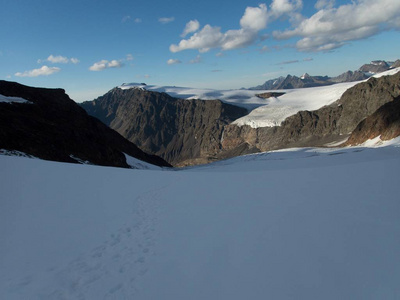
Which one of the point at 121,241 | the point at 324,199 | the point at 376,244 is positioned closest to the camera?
the point at 376,244

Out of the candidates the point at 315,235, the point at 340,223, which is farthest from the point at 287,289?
the point at 340,223

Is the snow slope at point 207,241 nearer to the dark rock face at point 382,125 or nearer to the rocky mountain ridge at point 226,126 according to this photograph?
the dark rock face at point 382,125

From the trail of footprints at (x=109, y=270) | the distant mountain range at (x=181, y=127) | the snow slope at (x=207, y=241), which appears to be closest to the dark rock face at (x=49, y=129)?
the distant mountain range at (x=181, y=127)

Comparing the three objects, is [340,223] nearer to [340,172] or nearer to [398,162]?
[340,172]

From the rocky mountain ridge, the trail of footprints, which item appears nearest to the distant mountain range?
the rocky mountain ridge

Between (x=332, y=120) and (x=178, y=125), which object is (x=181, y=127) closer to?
(x=178, y=125)
